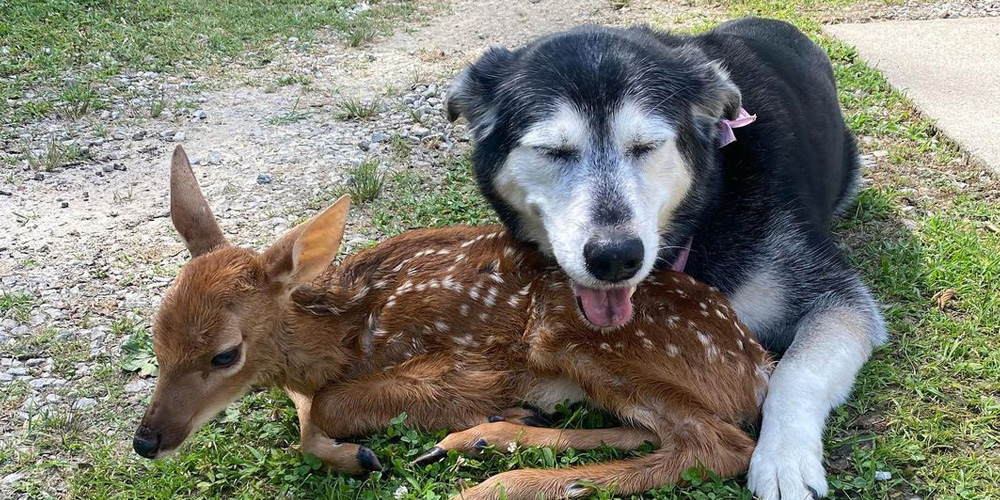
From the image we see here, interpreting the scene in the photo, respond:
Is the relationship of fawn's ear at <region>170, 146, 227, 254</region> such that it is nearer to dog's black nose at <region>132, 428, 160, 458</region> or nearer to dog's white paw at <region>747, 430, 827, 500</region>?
dog's black nose at <region>132, 428, 160, 458</region>

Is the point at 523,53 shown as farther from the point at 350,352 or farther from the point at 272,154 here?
the point at 272,154

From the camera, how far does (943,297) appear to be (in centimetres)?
404

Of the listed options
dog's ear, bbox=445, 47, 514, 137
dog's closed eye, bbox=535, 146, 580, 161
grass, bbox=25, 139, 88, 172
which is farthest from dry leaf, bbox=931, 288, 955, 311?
grass, bbox=25, 139, 88, 172

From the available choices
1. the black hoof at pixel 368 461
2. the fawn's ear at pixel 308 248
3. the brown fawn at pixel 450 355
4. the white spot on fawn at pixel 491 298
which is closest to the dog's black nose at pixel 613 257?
the brown fawn at pixel 450 355

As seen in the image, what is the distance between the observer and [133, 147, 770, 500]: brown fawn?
120 inches

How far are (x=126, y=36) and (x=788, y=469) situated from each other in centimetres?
715

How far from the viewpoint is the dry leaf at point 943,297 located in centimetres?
401

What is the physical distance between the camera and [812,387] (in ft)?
10.8

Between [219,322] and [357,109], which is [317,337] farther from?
[357,109]

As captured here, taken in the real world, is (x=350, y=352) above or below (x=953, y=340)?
above

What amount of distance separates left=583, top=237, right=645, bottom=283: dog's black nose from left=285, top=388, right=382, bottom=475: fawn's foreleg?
1123mm

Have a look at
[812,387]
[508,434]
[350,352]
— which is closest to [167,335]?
[350,352]

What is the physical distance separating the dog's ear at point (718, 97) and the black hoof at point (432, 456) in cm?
181

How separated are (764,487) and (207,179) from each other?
13.3ft
